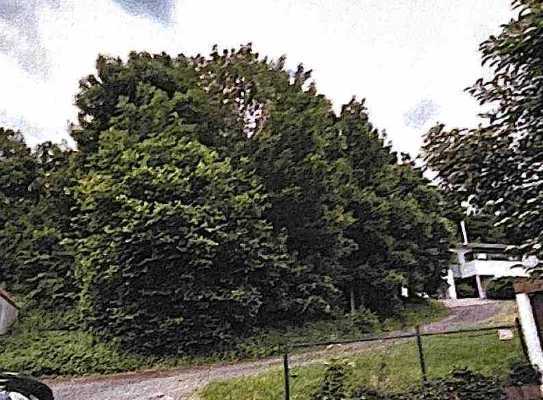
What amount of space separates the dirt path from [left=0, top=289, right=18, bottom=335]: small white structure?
2814 millimetres

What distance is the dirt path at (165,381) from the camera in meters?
7.73

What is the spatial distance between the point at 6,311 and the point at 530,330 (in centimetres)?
994

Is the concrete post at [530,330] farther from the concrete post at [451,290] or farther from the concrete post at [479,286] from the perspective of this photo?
the concrete post at [479,286]

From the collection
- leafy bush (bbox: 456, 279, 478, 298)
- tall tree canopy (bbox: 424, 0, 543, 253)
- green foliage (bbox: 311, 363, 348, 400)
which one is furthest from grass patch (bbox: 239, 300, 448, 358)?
leafy bush (bbox: 456, 279, 478, 298)

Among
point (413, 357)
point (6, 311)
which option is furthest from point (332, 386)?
point (6, 311)

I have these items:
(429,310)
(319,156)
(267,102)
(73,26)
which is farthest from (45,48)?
(429,310)

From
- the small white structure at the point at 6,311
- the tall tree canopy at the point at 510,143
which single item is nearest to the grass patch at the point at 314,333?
the small white structure at the point at 6,311

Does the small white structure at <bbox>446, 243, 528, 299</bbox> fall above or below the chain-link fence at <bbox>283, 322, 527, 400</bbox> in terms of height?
above

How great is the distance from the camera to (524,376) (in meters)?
5.89

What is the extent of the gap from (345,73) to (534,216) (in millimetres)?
10182

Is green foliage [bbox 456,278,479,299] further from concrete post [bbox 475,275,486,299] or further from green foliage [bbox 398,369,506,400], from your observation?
green foliage [bbox 398,369,506,400]

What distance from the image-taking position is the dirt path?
7.73 meters

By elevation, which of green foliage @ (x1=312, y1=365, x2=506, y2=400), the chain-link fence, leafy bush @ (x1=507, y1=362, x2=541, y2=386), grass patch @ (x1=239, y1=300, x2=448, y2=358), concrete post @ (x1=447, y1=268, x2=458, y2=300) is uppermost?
concrete post @ (x1=447, y1=268, x2=458, y2=300)

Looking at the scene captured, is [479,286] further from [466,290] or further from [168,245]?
[168,245]
